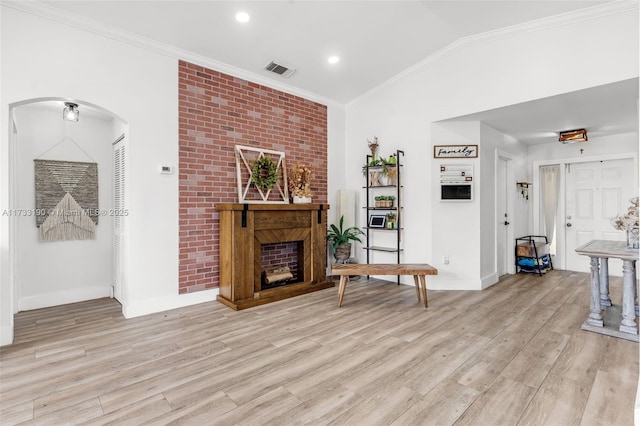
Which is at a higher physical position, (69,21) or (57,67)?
(69,21)

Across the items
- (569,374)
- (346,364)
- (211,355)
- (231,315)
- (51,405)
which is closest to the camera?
(51,405)

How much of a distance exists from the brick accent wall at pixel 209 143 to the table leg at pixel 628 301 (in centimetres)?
420

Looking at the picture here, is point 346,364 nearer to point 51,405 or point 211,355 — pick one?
point 211,355

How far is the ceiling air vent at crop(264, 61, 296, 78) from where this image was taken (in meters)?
4.09

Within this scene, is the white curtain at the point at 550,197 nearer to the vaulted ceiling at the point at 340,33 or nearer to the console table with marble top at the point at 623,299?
the vaulted ceiling at the point at 340,33

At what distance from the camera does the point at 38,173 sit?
3695 millimetres

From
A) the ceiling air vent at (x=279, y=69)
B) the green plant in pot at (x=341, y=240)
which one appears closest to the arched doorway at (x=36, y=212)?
the ceiling air vent at (x=279, y=69)

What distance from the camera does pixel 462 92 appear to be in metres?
4.11

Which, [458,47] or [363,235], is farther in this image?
[363,235]

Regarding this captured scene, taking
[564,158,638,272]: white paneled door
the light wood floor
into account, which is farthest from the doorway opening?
the light wood floor

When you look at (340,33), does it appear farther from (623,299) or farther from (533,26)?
(623,299)

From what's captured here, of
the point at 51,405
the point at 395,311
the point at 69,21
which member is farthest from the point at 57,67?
the point at 395,311

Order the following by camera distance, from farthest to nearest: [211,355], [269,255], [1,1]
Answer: [269,255] → [1,1] → [211,355]

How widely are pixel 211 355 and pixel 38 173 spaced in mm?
3226
